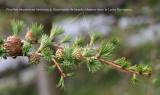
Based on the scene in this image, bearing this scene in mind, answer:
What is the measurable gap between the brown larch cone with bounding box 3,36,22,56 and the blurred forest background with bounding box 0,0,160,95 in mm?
584

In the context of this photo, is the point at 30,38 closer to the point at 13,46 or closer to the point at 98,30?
the point at 13,46

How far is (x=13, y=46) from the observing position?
39.6 inches

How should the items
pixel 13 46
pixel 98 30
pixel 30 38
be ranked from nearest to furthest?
pixel 13 46, pixel 30 38, pixel 98 30

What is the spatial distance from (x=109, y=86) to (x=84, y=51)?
7.32 ft

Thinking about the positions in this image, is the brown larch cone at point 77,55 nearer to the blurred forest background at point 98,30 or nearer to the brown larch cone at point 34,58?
the brown larch cone at point 34,58

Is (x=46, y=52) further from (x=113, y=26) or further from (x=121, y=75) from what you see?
(x=121, y=75)

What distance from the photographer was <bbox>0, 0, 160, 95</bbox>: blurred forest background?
2.14 m

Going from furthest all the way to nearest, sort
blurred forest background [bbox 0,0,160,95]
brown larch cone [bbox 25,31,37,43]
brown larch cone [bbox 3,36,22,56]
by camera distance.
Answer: blurred forest background [bbox 0,0,160,95], brown larch cone [bbox 25,31,37,43], brown larch cone [bbox 3,36,22,56]

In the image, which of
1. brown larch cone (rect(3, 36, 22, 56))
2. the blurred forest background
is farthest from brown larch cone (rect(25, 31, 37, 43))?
the blurred forest background

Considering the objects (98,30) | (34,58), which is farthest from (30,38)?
(98,30)

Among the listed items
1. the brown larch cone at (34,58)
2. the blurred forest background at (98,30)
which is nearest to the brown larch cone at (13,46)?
the brown larch cone at (34,58)

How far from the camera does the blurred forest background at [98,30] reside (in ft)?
7.02

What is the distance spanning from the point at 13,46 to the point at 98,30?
1286 millimetres

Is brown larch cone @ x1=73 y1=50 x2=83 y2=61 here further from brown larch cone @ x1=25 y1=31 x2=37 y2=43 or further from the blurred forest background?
the blurred forest background
